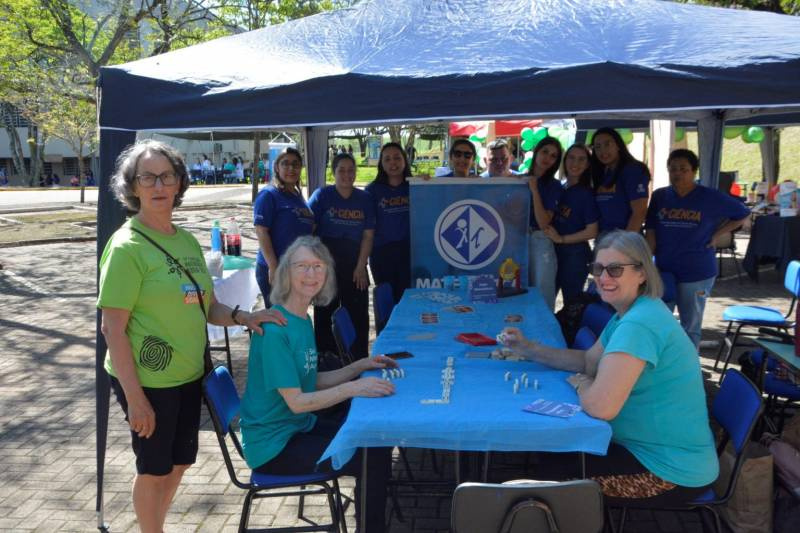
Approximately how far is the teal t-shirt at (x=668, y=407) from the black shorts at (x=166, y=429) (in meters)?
1.59

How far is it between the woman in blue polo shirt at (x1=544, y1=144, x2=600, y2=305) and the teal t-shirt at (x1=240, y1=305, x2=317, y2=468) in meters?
2.51

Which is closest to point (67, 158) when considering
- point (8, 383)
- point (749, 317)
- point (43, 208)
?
point (43, 208)

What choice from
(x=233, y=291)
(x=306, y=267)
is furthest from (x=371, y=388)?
(x=233, y=291)

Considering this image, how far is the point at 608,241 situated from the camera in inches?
90.6

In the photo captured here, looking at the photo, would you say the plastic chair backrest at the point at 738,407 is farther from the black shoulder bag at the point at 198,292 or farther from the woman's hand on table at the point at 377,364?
the black shoulder bag at the point at 198,292

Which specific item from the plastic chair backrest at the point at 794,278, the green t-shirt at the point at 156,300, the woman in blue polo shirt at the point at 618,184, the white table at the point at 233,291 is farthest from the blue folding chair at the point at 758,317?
the white table at the point at 233,291

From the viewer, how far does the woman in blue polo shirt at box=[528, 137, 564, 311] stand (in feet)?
15.2

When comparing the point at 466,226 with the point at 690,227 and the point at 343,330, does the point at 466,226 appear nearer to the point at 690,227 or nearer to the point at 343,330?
→ the point at 690,227

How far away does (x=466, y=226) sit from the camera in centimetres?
471

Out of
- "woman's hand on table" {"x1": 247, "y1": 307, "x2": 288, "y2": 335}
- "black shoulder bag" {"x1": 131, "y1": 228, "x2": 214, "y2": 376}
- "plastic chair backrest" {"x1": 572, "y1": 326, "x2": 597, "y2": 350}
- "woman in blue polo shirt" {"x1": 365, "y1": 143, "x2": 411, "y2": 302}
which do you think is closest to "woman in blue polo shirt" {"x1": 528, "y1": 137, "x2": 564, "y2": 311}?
"woman in blue polo shirt" {"x1": 365, "y1": 143, "x2": 411, "y2": 302}

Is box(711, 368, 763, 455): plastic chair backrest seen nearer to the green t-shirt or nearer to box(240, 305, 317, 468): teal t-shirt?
box(240, 305, 317, 468): teal t-shirt

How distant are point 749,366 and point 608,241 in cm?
202

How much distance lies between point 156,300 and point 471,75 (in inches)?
67.0

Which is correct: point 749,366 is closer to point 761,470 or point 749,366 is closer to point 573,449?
point 761,470
